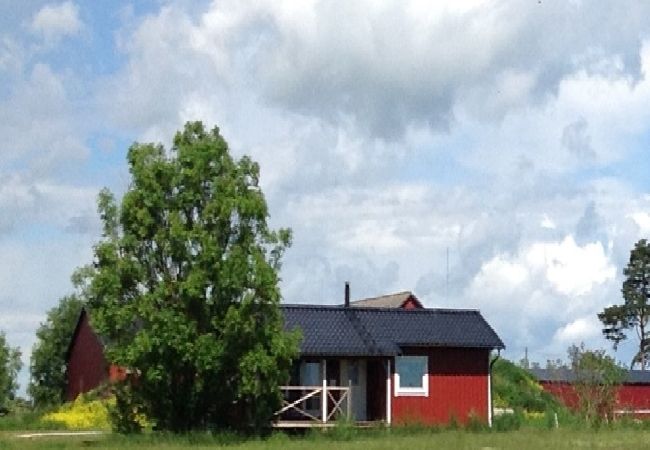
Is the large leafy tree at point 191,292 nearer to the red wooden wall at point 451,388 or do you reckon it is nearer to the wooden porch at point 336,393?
the wooden porch at point 336,393

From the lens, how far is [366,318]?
4206 cm

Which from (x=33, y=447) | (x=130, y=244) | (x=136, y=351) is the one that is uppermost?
(x=130, y=244)

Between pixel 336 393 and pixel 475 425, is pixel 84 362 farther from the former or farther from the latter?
pixel 475 425

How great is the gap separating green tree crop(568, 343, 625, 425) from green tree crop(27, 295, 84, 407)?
1549 inches

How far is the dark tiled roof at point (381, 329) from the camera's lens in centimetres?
4003

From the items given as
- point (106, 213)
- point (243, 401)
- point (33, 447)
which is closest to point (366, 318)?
point (243, 401)

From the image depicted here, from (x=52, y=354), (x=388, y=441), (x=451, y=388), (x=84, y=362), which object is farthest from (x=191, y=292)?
(x=52, y=354)

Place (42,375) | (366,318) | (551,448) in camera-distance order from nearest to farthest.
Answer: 1. (551,448)
2. (366,318)
3. (42,375)

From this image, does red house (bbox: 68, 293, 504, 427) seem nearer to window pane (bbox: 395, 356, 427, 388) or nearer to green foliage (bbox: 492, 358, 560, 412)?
window pane (bbox: 395, 356, 427, 388)

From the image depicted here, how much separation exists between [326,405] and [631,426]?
957 centimetres

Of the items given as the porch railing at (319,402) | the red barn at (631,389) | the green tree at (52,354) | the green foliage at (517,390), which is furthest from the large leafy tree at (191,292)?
the green tree at (52,354)

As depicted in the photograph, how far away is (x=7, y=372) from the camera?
201ft

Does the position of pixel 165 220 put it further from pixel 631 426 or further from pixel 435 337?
pixel 631 426

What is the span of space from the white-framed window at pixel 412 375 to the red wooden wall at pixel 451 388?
0.52ft
